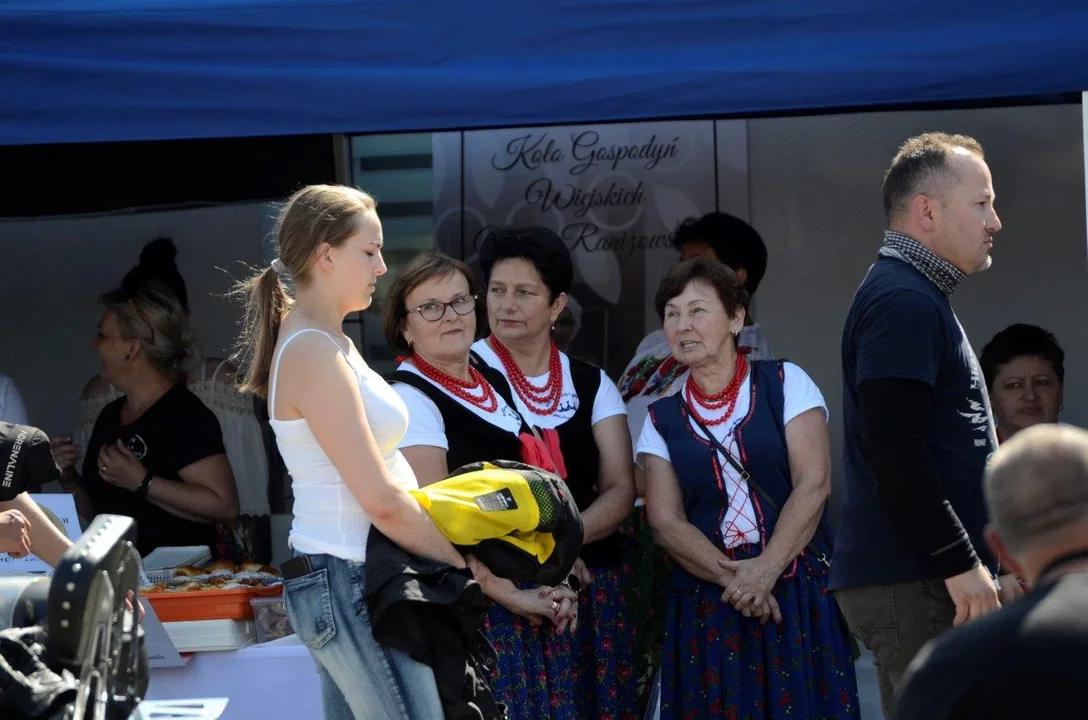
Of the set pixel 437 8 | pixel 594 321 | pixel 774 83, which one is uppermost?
pixel 437 8

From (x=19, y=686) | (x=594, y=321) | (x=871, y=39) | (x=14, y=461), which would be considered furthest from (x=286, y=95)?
(x=19, y=686)

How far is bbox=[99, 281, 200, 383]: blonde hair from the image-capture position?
493cm

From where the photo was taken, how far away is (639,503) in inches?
171

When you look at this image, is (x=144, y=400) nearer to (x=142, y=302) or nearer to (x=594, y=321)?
(x=142, y=302)

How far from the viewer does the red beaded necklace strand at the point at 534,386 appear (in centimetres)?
389

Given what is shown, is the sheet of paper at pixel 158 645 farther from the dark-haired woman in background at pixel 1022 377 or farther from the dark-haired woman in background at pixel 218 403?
the dark-haired woman in background at pixel 1022 377

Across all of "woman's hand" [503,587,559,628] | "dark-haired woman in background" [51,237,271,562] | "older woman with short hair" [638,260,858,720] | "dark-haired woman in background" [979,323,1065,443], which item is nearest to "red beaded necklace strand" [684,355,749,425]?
"older woman with short hair" [638,260,858,720]

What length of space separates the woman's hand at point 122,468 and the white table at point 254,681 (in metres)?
0.93

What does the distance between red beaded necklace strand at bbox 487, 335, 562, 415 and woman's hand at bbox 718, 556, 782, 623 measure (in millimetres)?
643

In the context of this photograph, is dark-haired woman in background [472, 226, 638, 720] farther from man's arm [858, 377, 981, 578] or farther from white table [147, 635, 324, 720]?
man's arm [858, 377, 981, 578]

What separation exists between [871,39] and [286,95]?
1.56 meters

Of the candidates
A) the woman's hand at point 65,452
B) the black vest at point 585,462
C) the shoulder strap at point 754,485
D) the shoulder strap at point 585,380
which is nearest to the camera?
the shoulder strap at point 754,485

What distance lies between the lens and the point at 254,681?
12.8ft

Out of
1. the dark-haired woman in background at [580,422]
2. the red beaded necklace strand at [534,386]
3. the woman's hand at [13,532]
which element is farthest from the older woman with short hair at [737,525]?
the woman's hand at [13,532]
